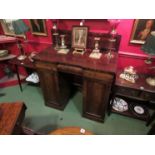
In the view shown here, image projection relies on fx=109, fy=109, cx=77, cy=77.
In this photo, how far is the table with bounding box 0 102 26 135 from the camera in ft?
3.16

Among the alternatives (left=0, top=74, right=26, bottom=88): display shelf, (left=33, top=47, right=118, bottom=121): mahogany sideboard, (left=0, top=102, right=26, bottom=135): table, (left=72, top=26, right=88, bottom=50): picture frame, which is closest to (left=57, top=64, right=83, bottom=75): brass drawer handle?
(left=33, top=47, right=118, bottom=121): mahogany sideboard

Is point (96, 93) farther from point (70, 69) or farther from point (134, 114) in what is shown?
point (134, 114)

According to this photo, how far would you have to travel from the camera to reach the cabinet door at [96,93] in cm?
130

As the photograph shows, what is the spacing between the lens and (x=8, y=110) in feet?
3.73

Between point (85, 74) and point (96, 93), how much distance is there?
0.31m

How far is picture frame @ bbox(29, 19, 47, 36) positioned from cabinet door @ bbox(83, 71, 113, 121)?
4.03 feet

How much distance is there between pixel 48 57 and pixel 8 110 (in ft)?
2.60

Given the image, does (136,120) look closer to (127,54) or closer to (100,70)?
(127,54)

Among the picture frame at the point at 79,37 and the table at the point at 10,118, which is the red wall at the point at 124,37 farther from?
the table at the point at 10,118

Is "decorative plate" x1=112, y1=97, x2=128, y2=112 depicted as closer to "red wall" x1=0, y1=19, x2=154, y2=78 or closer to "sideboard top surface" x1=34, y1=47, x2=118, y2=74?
"red wall" x1=0, y1=19, x2=154, y2=78
